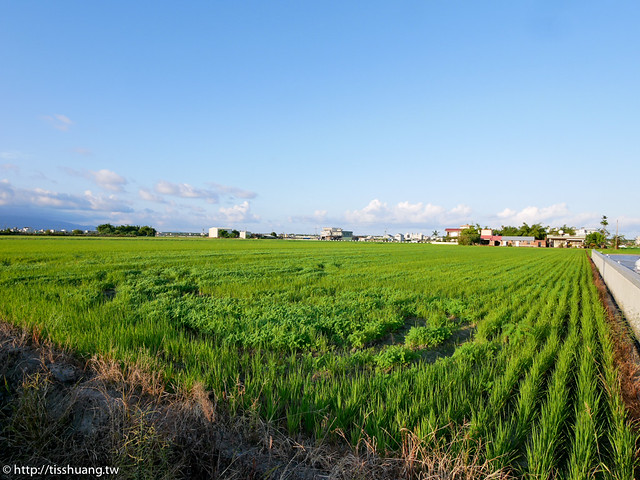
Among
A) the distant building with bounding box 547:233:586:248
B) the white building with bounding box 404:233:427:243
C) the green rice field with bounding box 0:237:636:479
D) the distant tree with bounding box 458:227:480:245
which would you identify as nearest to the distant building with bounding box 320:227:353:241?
the white building with bounding box 404:233:427:243

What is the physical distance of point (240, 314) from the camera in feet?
25.0

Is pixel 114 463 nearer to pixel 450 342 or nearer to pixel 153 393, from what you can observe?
pixel 153 393

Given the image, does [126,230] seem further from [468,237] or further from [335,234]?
[468,237]

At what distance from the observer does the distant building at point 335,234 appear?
169 meters

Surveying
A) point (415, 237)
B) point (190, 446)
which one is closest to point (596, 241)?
point (415, 237)

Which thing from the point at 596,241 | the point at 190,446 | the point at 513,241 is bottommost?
the point at 190,446

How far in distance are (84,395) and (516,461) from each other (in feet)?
14.6

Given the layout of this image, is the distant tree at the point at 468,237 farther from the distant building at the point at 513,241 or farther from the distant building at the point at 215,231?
the distant building at the point at 215,231

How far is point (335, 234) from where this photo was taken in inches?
6747

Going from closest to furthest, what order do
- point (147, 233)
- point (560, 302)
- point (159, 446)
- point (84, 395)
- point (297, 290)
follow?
point (159, 446) → point (84, 395) → point (560, 302) → point (297, 290) → point (147, 233)

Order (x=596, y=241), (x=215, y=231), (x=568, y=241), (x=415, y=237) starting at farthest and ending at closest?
(x=415, y=237) < (x=215, y=231) < (x=568, y=241) < (x=596, y=241)

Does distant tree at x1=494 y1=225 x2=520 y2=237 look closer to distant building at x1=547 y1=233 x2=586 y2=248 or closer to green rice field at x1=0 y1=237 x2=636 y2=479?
distant building at x1=547 y1=233 x2=586 y2=248

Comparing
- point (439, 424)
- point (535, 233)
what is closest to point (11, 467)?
point (439, 424)

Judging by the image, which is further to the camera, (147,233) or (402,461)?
(147,233)
